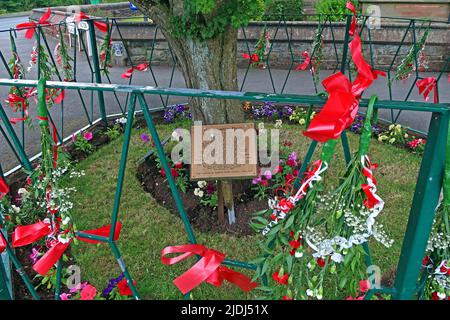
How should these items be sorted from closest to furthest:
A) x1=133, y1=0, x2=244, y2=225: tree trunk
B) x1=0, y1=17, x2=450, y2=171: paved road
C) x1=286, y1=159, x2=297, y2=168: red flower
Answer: x1=133, y1=0, x2=244, y2=225: tree trunk < x1=286, y1=159, x2=297, y2=168: red flower < x1=0, y1=17, x2=450, y2=171: paved road

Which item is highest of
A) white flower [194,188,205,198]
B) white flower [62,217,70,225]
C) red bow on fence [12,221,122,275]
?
white flower [62,217,70,225]

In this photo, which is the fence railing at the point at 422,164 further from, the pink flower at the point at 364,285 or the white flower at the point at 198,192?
the white flower at the point at 198,192

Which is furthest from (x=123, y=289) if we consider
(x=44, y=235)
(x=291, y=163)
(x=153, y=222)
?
(x=291, y=163)

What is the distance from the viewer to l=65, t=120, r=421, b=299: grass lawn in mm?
2348

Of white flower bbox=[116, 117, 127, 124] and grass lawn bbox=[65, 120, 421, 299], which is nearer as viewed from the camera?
grass lawn bbox=[65, 120, 421, 299]

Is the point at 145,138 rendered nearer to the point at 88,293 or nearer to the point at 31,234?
the point at 88,293

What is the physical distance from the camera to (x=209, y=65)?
2688 mm

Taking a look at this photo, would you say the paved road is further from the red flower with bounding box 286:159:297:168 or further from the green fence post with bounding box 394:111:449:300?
the green fence post with bounding box 394:111:449:300

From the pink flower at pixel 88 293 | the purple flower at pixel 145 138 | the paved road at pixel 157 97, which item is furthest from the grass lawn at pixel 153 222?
the paved road at pixel 157 97

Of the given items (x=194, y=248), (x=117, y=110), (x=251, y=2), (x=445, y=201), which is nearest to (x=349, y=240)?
(x=445, y=201)

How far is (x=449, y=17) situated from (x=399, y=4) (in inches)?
35.9

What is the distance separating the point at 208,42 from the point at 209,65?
0.53ft

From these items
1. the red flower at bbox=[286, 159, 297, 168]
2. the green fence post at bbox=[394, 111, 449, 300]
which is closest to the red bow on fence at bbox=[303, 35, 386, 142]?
the green fence post at bbox=[394, 111, 449, 300]

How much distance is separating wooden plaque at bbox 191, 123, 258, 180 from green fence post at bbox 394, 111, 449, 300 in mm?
1307
